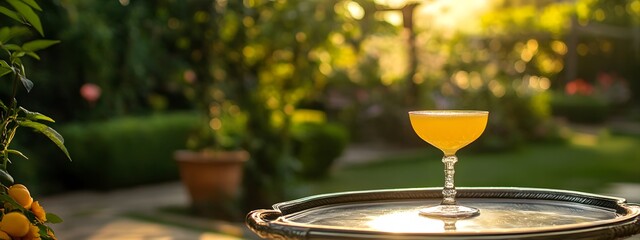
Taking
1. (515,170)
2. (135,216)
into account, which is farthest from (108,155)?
(515,170)

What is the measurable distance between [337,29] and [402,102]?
7557mm

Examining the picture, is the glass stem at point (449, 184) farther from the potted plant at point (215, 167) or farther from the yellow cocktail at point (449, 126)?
the potted plant at point (215, 167)

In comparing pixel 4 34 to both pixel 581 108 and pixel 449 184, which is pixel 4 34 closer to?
pixel 449 184

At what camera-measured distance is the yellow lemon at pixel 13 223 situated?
2326 millimetres

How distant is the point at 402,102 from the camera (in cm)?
1460

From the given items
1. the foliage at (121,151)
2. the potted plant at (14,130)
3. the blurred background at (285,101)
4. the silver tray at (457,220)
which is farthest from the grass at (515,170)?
the potted plant at (14,130)

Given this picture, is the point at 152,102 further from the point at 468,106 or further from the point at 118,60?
the point at 468,106

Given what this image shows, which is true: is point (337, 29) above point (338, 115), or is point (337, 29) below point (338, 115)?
above

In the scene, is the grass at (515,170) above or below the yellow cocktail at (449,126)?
below

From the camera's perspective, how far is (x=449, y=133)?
2.54m

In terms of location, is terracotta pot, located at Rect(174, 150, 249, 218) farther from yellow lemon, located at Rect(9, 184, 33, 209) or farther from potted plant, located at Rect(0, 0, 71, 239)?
yellow lemon, located at Rect(9, 184, 33, 209)

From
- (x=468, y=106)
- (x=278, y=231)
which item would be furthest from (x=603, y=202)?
(x=468, y=106)

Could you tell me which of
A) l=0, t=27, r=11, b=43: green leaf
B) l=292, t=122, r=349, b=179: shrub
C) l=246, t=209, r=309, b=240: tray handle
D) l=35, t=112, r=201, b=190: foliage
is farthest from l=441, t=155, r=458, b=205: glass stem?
l=292, t=122, r=349, b=179: shrub

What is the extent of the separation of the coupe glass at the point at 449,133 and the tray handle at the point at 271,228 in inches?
16.1
